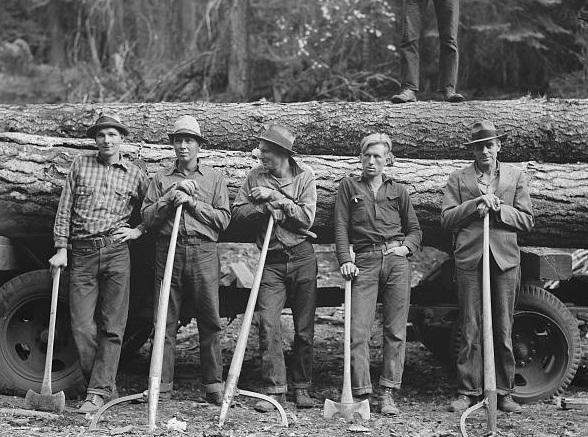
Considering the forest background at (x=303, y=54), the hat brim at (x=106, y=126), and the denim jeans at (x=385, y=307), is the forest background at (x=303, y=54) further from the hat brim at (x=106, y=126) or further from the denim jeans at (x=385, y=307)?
the hat brim at (x=106, y=126)

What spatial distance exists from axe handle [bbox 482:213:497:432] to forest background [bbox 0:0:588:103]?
6.72 meters

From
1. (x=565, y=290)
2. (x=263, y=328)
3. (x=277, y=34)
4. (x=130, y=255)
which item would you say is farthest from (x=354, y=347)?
(x=277, y=34)

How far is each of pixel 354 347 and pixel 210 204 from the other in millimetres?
1722

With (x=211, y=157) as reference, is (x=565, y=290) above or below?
below

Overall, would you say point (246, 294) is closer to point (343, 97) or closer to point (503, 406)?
point (503, 406)

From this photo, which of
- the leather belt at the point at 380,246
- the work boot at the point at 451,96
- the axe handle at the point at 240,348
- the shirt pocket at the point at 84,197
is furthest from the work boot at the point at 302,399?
the work boot at the point at 451,96

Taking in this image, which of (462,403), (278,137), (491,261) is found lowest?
(462,403)

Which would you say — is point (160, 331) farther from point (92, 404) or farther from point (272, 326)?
point (272, 326)

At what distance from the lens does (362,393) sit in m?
6.45

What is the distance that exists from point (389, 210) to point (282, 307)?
1.25 meters

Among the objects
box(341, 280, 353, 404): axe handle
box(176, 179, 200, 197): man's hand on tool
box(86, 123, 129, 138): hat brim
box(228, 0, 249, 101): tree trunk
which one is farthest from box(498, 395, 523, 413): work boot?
box(228, 0, 249, 101): tree trunk

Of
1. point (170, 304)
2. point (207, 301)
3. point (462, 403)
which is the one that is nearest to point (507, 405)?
point (462, 403)

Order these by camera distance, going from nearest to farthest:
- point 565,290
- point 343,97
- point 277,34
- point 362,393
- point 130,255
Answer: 1. point 362,393
2. point 130,255
3. point 565,290
4. point 343,97
5. point 277,34

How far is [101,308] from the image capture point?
21.7 ft
